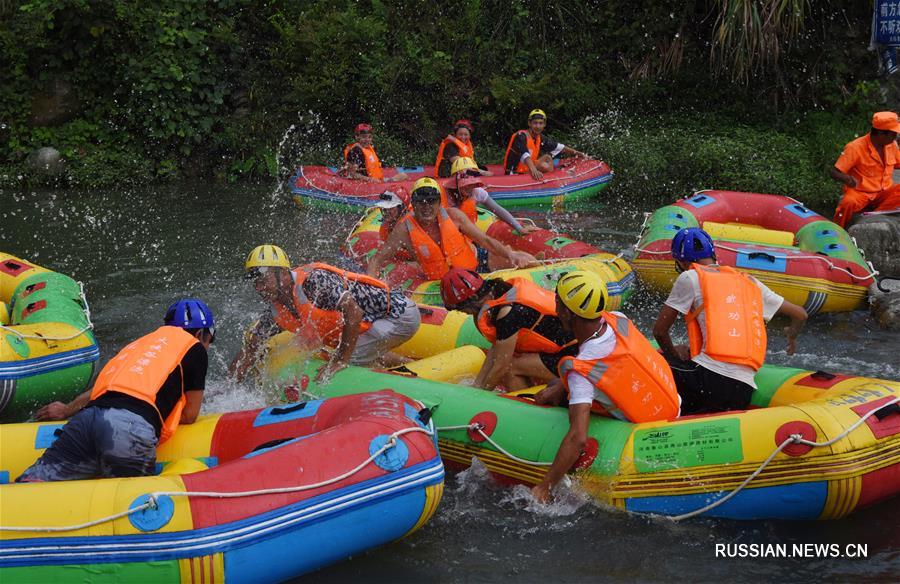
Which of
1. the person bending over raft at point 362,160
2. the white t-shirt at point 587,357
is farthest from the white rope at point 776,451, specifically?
the person bending over raft at point 362,160

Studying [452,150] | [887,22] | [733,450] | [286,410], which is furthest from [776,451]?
[887,22]

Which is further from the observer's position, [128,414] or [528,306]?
[528,306]

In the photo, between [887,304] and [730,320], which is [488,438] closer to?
[730,320]

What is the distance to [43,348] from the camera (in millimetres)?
6348

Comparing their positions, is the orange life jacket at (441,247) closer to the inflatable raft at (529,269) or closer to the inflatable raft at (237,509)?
the inflatable raft at (529,269)

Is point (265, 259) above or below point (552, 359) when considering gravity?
above

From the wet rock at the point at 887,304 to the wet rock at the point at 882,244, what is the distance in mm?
835

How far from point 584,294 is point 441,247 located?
3.20 metres

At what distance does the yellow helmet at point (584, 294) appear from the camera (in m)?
4.70

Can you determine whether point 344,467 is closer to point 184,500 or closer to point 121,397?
point 184,500

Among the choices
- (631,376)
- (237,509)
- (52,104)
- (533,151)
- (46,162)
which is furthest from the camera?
(52,104)

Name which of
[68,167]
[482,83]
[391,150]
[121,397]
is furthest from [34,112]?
[121,397]

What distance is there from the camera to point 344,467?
439 centimetres

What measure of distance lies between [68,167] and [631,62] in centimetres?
843
